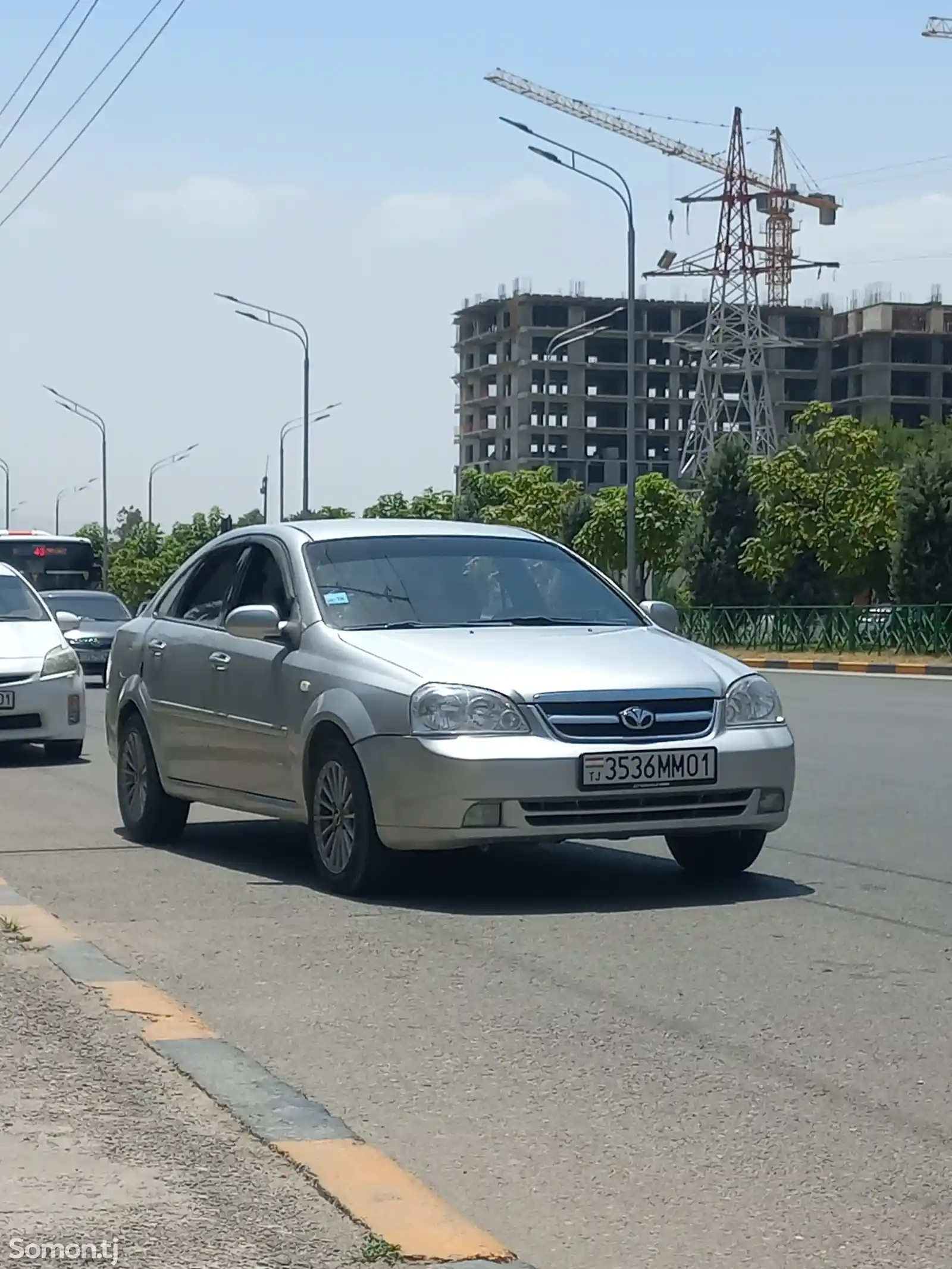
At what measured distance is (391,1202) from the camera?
14.2ft

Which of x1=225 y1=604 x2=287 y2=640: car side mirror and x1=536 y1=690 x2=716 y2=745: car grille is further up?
x1=225 y1=604 x2=287 y2=640: car side mirror

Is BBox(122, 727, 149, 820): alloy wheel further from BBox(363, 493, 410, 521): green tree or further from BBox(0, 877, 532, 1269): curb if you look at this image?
BBox(363, 493, 410, 521): green tree

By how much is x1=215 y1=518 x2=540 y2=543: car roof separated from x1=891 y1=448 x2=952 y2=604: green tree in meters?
37.6

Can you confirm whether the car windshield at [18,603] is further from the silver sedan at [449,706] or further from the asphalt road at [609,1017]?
the silver sedan at [449,706]

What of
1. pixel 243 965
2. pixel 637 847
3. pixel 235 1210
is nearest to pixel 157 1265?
pixel 235 1210

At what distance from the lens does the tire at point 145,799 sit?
35.6 feet

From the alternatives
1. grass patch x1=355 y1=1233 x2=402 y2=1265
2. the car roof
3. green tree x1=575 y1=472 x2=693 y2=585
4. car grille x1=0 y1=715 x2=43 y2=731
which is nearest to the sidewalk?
grass patch x1=355 y1=1233 x2=402 y2=1265

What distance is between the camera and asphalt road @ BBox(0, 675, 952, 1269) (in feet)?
14.4

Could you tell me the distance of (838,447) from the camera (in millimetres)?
55812

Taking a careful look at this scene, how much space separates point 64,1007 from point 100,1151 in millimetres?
1740

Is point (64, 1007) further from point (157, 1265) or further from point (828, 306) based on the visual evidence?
point (828, 306)

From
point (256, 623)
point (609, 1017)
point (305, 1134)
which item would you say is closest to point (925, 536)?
point (256, 623)

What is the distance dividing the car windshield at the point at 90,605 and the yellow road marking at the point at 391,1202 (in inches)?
1115

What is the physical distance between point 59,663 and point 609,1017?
11.4 m
